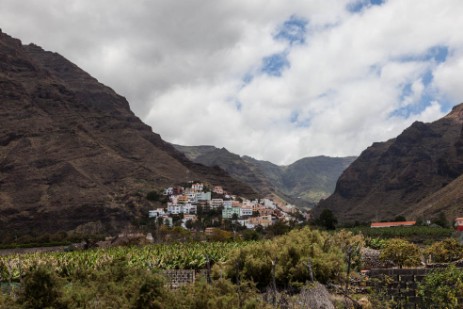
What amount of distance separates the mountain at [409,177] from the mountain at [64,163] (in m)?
43.5

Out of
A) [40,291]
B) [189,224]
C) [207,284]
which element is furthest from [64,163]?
[207,284]

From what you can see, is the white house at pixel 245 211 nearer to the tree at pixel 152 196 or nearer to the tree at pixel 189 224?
the tree at pixel 152 196

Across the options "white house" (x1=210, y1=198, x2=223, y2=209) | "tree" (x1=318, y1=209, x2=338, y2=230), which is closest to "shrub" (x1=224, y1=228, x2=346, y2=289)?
"tree" (x1=318, y1=209, x2=338, y2=230)

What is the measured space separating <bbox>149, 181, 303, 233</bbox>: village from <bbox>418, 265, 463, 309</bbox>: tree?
8603 centimetres

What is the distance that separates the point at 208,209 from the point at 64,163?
3571 centimetres

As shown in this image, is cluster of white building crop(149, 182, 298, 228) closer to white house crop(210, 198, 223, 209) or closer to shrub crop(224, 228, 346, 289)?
white house crop(210, 198, 223, 209)

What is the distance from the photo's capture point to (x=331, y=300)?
1578cm

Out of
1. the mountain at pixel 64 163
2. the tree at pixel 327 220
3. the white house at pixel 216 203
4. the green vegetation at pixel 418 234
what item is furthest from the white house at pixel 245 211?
the green vegetation at pixel 418 234

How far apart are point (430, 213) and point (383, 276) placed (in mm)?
88809

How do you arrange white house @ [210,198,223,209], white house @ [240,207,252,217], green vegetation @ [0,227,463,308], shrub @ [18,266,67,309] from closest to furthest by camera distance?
green vegetation @ [0,227,463,308]
shrub @ [18,266,67,309]
white house @ [240,207,252,217]
white house @ [210,198,223,209]

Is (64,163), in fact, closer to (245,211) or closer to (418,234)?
(245,211)

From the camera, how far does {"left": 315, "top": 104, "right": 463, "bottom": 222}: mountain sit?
122m

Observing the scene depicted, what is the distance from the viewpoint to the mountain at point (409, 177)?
122m

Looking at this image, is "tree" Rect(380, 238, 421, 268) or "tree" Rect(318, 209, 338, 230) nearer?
"tree" Rect(380, 238, 421, 268)
